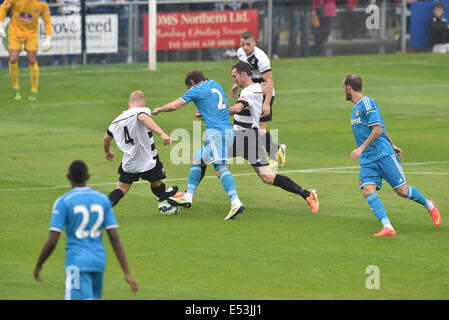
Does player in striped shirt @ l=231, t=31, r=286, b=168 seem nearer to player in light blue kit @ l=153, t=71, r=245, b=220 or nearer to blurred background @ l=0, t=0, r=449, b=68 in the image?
player in light blue kit @ l=153, t=71, r=245, b=220

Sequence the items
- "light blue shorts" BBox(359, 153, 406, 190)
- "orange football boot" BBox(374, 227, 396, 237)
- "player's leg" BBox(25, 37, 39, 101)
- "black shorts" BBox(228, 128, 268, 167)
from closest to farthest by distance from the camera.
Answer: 1. "orange football boot" BBox(374, 227, 396, 237)
2. "light blue shorts" BBox(359, 153, 406, 190)
3. "black shorts" BBox(228, 128, 268, 167)
4. "player's leg" BBox(25, 37, 39, 101)

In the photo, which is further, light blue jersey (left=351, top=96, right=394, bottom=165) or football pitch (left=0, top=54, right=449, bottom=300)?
light blue jersey (left=351, top=96, right=394, bottom=165)

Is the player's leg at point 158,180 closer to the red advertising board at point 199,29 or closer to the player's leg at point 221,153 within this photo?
the player's leg at point 221,153

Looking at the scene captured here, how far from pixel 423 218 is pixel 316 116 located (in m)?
10.2

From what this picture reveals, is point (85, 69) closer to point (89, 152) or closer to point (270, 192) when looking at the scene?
point (89, 152)

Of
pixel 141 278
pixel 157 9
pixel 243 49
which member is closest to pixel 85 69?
pixel 157 9

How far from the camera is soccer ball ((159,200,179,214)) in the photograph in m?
13.4

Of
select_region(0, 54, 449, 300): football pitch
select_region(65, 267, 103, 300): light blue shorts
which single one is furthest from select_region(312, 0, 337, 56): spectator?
select_region(65, 267, 103, 300): light blue shorts

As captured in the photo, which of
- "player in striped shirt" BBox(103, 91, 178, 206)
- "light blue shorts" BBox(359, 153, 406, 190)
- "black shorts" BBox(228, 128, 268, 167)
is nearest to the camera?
"light blue shorts" BBox(359, 153, 406, 190)

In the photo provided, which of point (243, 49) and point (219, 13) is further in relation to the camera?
point (219, 13)

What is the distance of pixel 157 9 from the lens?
3145 cm

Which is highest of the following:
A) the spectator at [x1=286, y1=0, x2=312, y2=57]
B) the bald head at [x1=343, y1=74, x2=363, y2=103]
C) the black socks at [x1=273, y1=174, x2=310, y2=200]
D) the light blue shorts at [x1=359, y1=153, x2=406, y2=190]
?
the spectator at [x1=286, y1=0, x2=312, y2=57]

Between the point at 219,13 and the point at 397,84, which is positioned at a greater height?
the point at 219,13

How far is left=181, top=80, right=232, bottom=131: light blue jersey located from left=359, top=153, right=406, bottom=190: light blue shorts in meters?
2.15
